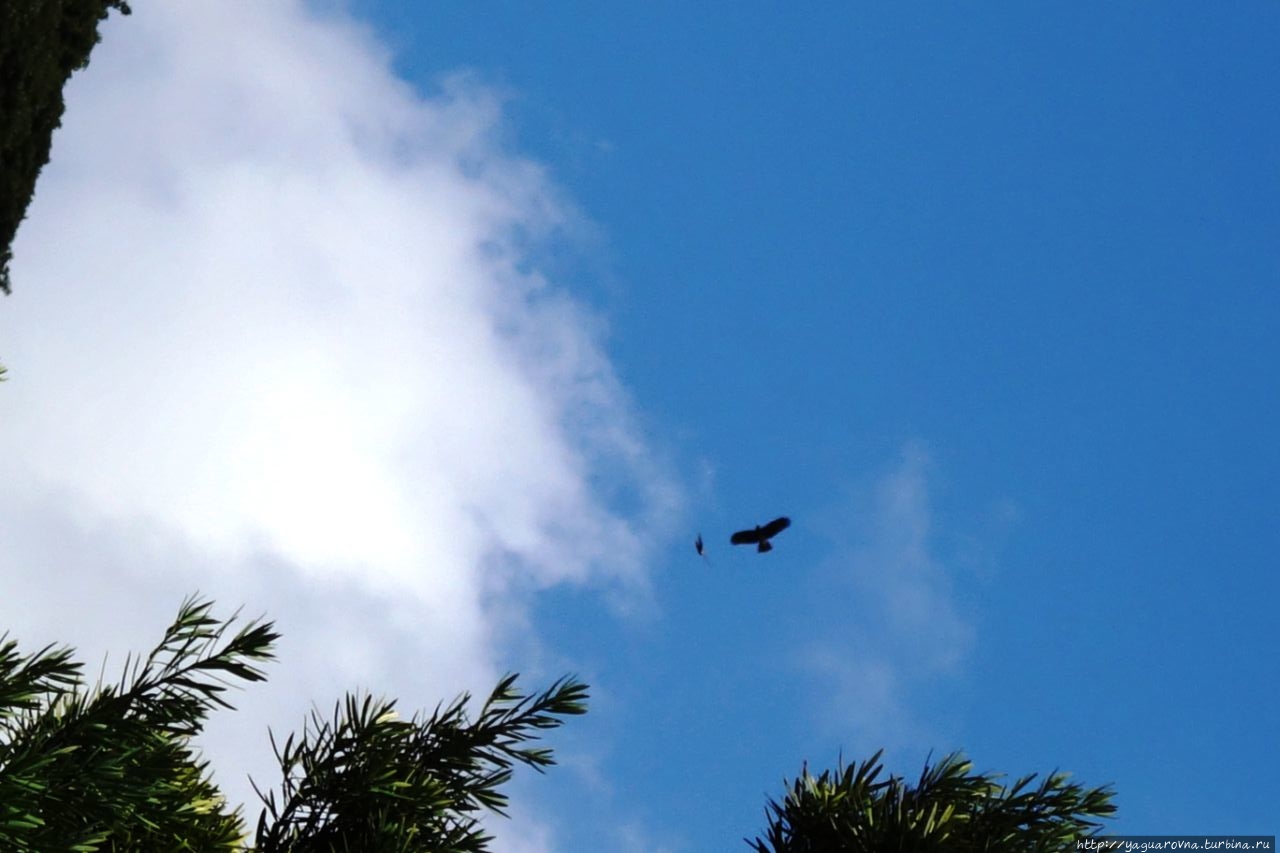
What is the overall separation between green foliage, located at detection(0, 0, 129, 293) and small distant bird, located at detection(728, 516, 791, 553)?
347 inches

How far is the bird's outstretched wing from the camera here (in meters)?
9.33

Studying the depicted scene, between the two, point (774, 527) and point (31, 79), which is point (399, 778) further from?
point (31, 79)

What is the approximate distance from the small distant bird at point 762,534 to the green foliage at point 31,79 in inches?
347

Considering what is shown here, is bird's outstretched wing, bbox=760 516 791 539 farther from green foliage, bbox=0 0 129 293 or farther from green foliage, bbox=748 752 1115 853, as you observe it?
green foliage, bbox=0 0 129 293

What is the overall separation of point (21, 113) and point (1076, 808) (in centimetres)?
1242

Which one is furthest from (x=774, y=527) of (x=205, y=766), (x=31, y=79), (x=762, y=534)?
(x=31, y=79)

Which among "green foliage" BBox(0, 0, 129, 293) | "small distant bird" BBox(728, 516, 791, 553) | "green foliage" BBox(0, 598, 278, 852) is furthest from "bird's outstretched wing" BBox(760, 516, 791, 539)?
"green foliage" BBox(0, 0, 129, 293)

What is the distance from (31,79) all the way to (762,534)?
930cm

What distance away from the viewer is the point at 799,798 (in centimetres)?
865

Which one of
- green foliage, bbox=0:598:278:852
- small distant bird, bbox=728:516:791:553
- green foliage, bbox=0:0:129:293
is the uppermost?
green foliage, bbox=0:0:129:293

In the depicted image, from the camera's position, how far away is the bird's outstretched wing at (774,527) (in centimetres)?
933

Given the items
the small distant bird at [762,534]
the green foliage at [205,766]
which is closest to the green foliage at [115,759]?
the green foliage at [205,766]

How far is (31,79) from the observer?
11695mm

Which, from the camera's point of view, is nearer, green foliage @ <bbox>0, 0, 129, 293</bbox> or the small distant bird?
the small distant bird
